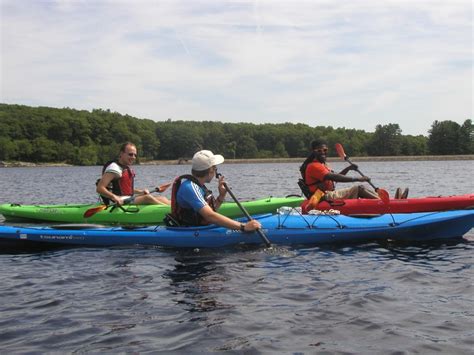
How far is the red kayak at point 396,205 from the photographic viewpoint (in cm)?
903

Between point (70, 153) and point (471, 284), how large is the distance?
83.9 m

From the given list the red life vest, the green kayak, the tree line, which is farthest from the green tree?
the red life vest

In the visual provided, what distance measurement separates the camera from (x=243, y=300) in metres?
5.14

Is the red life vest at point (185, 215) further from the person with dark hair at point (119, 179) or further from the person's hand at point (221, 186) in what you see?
the person with dark hair at point (119, 179)

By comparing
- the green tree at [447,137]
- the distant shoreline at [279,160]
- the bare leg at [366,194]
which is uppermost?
the green tree at [447,137]

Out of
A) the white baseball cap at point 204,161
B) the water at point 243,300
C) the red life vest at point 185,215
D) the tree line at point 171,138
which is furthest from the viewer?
the tree line at point 171,138

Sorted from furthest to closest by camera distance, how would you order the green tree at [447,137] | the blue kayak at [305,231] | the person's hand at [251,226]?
Answer: the green tree at [447,137] → the blue kayak at [305,231] → the person's hand at [251,226]

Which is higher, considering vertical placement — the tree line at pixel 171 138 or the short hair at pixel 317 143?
the tree line at pixel 171 138

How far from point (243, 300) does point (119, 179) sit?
5218 mm

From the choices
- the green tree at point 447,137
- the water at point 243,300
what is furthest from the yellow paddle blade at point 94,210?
the green tree at point 447,137

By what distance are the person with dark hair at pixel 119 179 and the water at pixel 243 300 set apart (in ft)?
7.64

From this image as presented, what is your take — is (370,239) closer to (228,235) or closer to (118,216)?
(228,235)

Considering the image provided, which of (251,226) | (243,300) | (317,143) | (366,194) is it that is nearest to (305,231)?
(251,226)

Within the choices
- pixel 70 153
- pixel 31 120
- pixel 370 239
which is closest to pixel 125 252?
pixel 370 239
